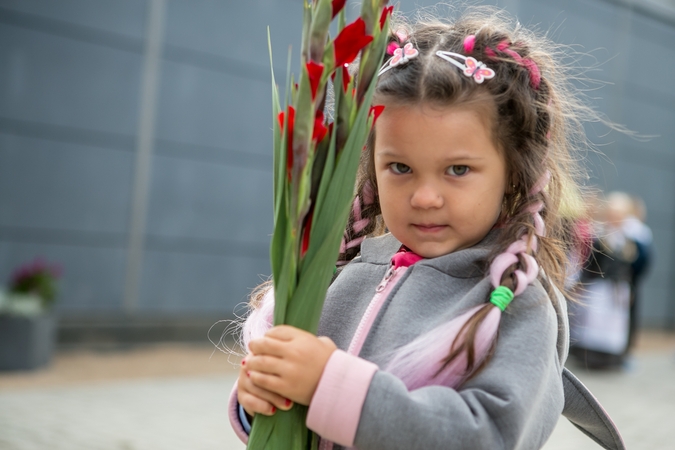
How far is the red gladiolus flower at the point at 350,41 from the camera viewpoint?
3.93ft

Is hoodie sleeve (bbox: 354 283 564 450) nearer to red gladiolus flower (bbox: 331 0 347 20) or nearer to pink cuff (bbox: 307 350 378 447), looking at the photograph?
pink cuff (bbox: 307 350 378 447)

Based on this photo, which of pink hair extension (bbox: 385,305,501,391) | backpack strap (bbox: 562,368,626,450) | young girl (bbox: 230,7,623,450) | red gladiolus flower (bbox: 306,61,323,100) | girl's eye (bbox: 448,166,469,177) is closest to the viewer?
red gladiolus flower (bbox: 306,61,323,100)

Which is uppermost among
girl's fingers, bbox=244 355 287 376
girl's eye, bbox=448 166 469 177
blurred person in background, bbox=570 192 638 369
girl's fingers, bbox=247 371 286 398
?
girl's eye, bbox=448 166 469 177

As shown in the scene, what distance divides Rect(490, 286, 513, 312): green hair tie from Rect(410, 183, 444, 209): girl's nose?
7.6 inches

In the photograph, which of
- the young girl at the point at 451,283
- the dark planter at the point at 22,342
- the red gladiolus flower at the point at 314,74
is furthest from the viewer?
the dark planter at the point at 22,342

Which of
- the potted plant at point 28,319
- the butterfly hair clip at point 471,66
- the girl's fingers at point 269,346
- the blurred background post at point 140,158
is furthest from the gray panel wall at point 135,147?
the girl's fingers at point 269,346

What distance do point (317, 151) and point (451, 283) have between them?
47cm

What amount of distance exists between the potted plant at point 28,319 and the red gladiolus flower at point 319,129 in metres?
5.77

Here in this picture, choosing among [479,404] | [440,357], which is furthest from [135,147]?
[479,404]

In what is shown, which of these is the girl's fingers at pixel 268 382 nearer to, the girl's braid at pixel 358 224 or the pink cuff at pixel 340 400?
the pink cuff at pixel 340 400

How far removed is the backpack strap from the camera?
5.65ft

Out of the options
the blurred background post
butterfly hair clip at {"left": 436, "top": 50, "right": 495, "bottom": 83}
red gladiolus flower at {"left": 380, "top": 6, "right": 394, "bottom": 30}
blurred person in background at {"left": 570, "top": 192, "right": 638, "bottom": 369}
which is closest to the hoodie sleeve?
butterfly hair clip at {"left": 436, "top": 50, "right": 495, "bottom": 83}

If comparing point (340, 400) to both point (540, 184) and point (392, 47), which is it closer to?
point (540, 184)

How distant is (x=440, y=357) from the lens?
1.39 metres
